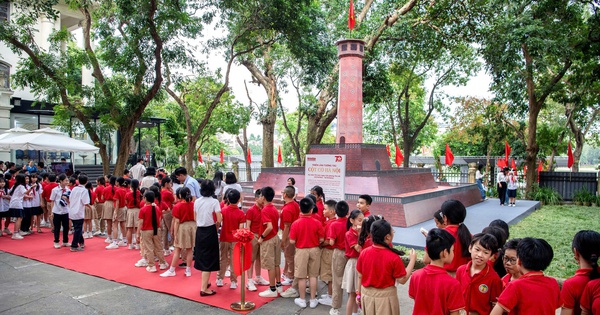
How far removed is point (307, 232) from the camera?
17.4ft

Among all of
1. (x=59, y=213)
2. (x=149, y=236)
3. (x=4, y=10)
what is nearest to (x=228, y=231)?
(x=149, y=236)

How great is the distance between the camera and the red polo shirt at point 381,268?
3574 mm

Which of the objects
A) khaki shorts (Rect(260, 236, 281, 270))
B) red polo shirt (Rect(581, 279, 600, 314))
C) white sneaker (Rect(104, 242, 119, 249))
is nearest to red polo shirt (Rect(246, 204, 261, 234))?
khaki shorts (Rect(260, 236, 281, 270))

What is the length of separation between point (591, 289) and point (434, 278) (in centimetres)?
111

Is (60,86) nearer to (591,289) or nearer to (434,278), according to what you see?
(434,278)

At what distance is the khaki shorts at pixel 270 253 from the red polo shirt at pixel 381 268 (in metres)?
2.31

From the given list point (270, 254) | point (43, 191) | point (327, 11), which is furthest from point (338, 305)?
point (327, 11)

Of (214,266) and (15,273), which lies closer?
(214,266)

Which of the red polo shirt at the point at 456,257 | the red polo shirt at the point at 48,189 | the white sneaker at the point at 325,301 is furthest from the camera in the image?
the red polo shirt at the point at 48,189

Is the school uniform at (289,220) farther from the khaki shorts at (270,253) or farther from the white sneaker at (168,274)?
the white sneaker at (168,274)

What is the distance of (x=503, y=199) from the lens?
14805 mm

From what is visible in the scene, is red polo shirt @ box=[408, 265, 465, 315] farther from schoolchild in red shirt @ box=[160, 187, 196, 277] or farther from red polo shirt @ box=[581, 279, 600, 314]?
schoolchild in red shirt @ box=[160, 187, 196, 277]

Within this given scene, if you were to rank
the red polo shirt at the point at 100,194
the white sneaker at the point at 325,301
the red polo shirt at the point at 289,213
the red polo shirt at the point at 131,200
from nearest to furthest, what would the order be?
the white sneaker at the point at 325,301
the red polo shirt at the point at 289,213
the red polo shirt at the point at 131,200
the red polo shirt at the point at 100,194

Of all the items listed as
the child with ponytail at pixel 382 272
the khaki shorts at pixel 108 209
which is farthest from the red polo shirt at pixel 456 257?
the khaki shorts at pixel 108 209
